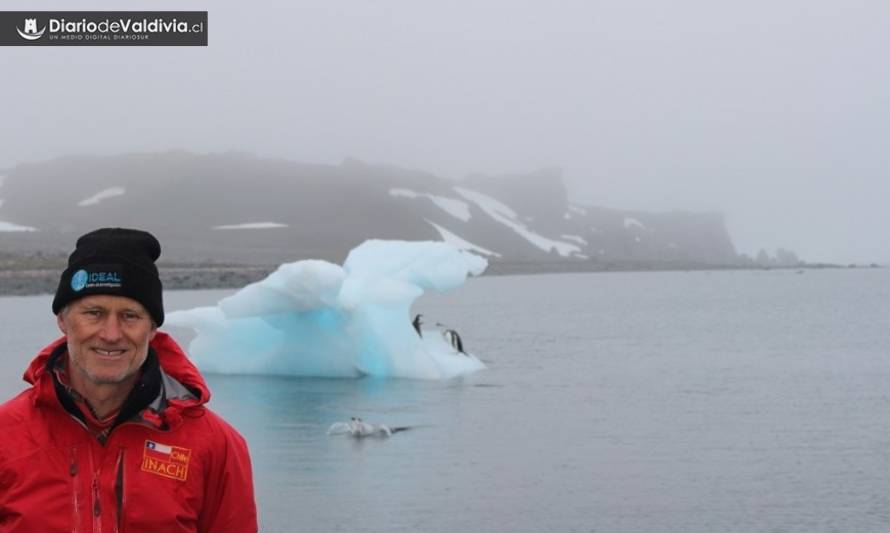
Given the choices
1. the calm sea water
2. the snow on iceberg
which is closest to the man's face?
the calm sea water

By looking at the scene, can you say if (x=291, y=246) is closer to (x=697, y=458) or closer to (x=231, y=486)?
(x=697, y=458)

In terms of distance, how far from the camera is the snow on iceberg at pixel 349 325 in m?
19.1

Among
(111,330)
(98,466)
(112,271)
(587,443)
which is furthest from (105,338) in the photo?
(587,443)

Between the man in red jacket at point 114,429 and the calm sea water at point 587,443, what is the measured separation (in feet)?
24.3

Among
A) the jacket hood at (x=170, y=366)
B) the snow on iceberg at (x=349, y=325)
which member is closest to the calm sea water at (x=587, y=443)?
the snow on iceberg at (x=349, y=325)

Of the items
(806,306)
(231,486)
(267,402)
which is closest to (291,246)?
(806,306)

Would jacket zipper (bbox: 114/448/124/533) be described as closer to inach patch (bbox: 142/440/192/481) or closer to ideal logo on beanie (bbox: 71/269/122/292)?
inach patch (bbox: 142/440/192/481)

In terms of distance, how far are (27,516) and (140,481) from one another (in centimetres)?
21

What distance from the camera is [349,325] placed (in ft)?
63.8

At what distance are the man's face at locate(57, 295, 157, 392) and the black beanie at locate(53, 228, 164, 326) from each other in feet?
0.06

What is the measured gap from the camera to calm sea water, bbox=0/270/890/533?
1045 centimetres

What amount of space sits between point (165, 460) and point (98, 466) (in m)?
0.12

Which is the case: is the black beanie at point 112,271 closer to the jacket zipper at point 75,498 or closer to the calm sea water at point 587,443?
the jacket zipper at point 75,498

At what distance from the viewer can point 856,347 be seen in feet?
108
